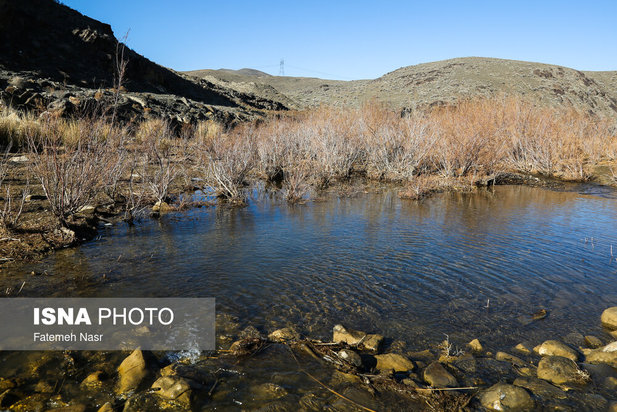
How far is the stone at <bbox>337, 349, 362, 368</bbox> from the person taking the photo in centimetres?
328

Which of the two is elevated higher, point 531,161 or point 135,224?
point 531,161

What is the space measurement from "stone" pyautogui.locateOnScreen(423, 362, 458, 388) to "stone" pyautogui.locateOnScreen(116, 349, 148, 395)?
2.33 metres

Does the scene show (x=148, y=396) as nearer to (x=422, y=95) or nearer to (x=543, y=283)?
(x=543, y=283)

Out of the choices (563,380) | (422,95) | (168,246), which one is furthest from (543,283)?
(422,95)

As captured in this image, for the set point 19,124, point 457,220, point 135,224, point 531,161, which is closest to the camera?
point 135,224

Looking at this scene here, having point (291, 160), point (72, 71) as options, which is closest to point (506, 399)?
point (291, 160)

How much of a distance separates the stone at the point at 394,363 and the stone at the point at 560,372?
3.63 feet

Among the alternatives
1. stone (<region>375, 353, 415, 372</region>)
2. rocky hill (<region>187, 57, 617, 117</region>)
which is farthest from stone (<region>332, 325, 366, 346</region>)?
rocky hill (<region>187, 57, 617, 117</region>)

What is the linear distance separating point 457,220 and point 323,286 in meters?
4.82

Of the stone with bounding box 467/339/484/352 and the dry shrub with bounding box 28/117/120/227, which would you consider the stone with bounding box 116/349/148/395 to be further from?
the dry shrub with bounding box 28/117/120/227

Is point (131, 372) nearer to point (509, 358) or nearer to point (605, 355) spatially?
point (509, 358)

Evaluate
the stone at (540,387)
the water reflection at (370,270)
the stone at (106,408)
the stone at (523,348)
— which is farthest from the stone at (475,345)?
the stone at (106,408)

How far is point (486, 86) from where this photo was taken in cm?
4206

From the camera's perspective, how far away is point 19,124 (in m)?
11.7
